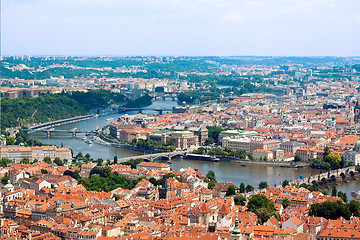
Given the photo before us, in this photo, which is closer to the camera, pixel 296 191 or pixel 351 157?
pixel 296 191

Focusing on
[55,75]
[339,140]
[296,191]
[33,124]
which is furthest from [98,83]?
[296,191]

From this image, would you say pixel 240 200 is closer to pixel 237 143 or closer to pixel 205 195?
pixel 205 195

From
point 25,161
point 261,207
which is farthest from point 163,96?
point 261,207

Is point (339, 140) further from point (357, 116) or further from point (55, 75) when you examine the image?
Result: point (55, 75)

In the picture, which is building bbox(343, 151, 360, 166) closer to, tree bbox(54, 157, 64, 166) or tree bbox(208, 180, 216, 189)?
tree bbox(208, 180, 216, 189)

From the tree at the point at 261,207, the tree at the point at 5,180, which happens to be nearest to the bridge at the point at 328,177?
the tree at the point at 261,207

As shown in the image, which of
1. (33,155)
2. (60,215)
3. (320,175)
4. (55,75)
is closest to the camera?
(60,215)

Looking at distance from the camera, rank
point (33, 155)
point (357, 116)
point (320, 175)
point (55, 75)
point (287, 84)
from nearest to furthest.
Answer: point (320, 175) → point (33, 155) → point (357, 116) → point (287, 84) → point (55, 75)
